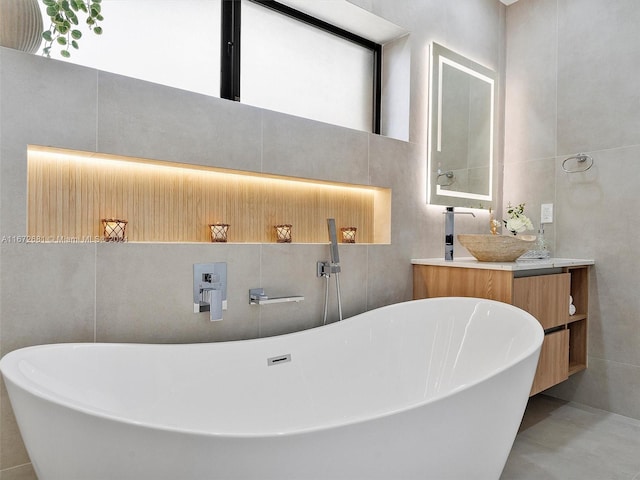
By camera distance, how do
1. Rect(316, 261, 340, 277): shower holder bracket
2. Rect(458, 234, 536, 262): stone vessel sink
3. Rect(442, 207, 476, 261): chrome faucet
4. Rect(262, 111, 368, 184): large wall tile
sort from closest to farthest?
1. Rect(262, 111, 368, 184): large wall tile
2. Rect(316, 261, 340, 277): shower holder bracket
3. Rect(458, 234, 536, 262): stone vessel sink
4. Rect(442, 207, 476, 261): chrome faucet

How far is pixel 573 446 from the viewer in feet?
6.78

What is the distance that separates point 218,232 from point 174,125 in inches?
18.5

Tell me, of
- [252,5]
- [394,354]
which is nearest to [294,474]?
[394,354]

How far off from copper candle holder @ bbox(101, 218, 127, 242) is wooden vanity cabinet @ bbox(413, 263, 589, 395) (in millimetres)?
1605

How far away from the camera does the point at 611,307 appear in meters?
2.50

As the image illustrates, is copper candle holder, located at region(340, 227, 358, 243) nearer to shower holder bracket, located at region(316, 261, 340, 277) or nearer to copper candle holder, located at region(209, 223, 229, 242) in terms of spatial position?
shower holder bracket, located at region(316, 261, 340, 277)

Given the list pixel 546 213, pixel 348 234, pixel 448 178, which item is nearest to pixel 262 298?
pixel 348 234

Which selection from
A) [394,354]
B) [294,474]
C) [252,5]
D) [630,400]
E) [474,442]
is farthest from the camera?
[630,400]

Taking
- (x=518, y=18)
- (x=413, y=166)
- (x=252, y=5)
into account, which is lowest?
(x=413, y=166)

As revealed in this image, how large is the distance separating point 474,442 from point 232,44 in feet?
6.39

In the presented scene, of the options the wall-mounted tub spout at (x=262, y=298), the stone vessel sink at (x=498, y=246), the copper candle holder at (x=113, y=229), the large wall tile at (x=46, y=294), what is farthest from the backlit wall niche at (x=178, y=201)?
the stone vessel sink at (x=498, y=246)

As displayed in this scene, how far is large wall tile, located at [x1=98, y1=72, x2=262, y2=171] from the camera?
150cm

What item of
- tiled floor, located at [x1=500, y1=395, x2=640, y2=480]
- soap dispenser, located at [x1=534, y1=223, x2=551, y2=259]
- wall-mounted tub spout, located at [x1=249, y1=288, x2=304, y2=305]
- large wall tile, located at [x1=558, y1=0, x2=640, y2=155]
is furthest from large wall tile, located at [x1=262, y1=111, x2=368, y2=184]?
tiled floor, located at [x1=500, y1=395, x2=640, y2=480]

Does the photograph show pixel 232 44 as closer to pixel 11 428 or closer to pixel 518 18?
pixel 11 428
